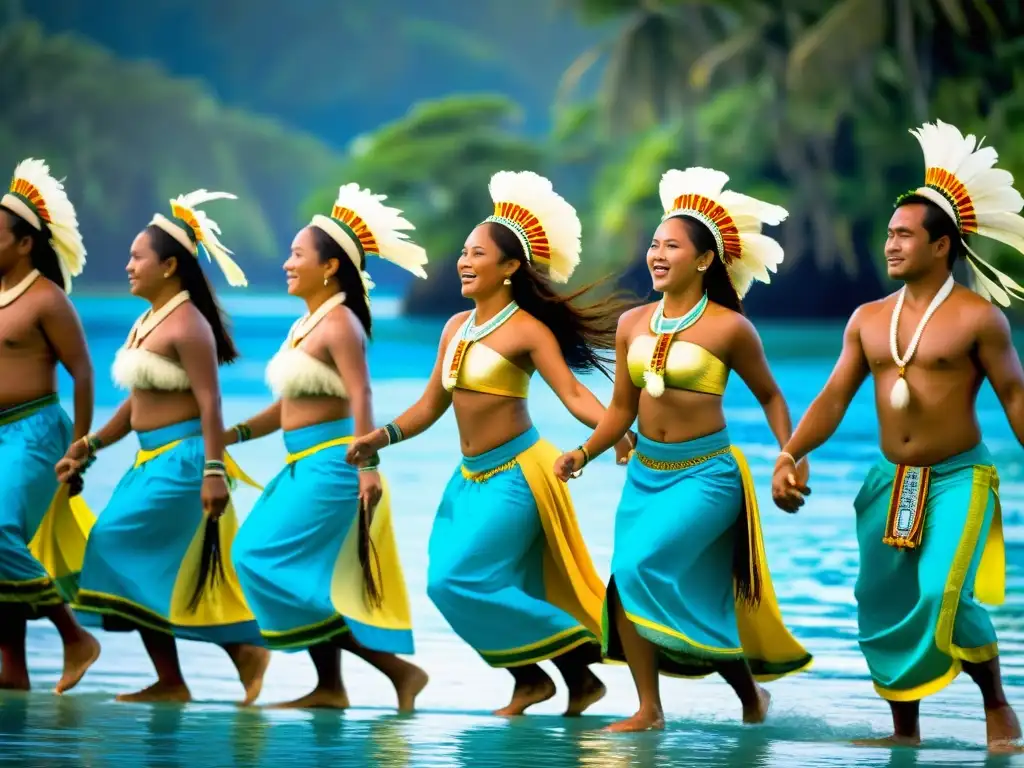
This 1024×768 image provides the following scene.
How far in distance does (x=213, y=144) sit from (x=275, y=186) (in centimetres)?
208

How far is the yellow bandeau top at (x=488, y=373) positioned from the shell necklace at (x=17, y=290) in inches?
72.3

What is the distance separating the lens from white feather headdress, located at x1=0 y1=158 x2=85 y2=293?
8.54m

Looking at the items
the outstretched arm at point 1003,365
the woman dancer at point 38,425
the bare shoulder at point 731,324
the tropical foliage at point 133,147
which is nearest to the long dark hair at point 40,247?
the woman dancer at point 38,425

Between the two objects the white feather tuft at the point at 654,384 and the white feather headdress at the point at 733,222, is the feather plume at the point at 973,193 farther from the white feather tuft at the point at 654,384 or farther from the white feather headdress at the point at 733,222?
the white feather tuft at the point at 654,384

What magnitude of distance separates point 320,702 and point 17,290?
2.03 meters

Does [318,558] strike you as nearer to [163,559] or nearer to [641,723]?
[163,559]

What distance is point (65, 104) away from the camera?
179 feet

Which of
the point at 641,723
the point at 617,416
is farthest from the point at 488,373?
the point at 641,723

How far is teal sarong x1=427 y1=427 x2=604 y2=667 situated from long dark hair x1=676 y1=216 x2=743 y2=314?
806mm

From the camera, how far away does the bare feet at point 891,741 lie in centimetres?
669

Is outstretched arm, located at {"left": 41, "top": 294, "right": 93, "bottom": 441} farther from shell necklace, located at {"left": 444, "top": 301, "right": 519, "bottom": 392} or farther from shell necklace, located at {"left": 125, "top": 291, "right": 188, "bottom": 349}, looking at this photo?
shell necklace, located at {"left": 444, "top": 301, "right": 519, "bottom": 392}

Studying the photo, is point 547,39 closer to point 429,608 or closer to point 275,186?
point 275,186

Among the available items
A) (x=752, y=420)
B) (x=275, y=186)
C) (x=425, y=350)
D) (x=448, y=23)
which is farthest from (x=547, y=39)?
(x=752, y=420)

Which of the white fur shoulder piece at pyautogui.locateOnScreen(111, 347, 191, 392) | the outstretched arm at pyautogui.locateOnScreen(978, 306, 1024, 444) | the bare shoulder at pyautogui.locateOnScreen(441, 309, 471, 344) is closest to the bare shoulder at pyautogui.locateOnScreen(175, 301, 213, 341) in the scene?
the white fur shoulder piece at pyautogui.locateOnScreen(111, 347, 191, 392)
